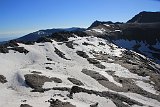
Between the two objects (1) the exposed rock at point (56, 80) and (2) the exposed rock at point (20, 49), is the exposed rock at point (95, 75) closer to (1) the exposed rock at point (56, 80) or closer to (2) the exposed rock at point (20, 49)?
(1) the exposed rock at point (56, 80)

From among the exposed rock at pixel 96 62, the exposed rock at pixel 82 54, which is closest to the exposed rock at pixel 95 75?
the exposed rock at pixel 96 62

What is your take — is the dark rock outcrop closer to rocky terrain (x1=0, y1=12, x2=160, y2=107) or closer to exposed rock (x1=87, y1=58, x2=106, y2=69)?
rocky terrain (x1=0, y1=12, x2=160, y2=107)

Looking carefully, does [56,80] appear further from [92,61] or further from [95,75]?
[92,61]

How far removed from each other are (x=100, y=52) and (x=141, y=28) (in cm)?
7855

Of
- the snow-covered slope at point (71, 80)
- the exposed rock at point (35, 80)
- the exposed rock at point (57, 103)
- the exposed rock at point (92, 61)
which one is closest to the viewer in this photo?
the exposed rock at point (57, 103)

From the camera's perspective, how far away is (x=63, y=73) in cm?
7381

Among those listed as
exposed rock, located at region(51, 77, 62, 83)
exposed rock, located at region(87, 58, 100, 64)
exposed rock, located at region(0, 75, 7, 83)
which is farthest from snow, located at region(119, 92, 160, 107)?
exposed rock, located at region(87, 58, 100, 64)

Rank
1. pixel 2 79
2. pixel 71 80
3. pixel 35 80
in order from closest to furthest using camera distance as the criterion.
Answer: pixel 2 79 → pixel 35 80 → pixel 71 80

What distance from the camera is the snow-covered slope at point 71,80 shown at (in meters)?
55.5

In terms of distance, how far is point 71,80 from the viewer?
223ft

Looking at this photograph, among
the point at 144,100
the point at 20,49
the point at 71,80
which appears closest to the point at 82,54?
the point at 20,49

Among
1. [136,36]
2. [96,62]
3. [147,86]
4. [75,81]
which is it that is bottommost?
[147,86]

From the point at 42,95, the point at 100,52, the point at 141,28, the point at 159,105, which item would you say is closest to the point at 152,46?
the point at 141,28

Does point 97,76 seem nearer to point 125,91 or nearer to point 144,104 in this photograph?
point 125,91
